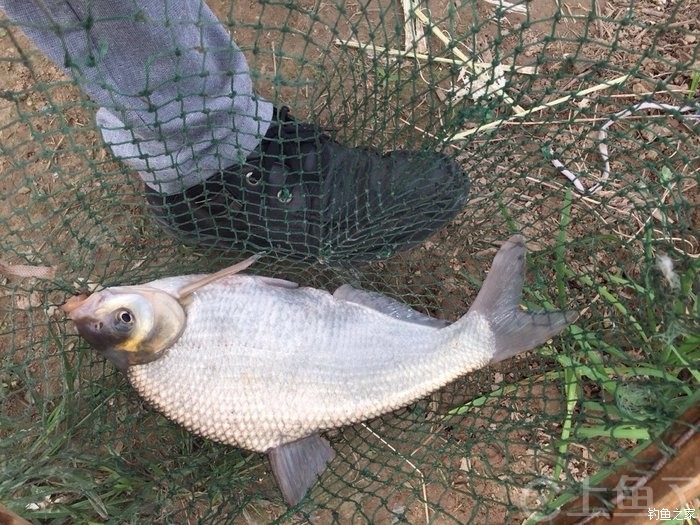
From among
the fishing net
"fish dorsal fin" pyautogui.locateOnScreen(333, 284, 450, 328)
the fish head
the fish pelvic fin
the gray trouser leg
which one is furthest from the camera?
Result: the fishing net

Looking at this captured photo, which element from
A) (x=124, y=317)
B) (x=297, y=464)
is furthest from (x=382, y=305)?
(x=124, y=317)

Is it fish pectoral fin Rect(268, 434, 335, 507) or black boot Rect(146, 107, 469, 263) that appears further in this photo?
black boot Rect(146, 107, 469, 263)

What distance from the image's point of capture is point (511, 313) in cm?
206

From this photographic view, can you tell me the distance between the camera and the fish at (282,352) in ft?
6.47

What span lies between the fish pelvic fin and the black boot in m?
0.35

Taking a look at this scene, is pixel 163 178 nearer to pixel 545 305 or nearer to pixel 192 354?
pixel 192 354

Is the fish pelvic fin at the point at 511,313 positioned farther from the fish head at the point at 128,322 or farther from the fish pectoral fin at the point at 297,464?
the fish head at the point at 128,322

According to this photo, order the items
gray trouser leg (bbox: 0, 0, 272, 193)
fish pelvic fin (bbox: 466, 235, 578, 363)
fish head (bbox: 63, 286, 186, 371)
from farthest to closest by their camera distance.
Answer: fish pelvic fin (bbox: 466, 235, 578, 363) → fish head (bbox: 63, 286, 186, 371) → gray trouser leg (bbox: 0, 0, 272, 193)

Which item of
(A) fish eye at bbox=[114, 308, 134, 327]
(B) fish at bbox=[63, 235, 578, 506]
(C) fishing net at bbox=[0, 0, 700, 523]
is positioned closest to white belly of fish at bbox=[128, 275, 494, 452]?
(B) fish at bbox=[63, 235, 578, 506]

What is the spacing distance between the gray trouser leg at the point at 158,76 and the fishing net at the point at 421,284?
0.84 feet

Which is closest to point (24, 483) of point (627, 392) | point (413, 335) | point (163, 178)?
point (163, 178)

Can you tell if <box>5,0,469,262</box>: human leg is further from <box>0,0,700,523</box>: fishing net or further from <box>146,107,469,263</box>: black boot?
<box>0,0,700,523</box>: fishing net

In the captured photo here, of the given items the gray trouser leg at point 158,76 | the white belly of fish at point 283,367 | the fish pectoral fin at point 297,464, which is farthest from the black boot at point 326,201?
the fish pectoral fin at point 297,464

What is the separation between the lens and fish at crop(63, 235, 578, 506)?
197 cm
